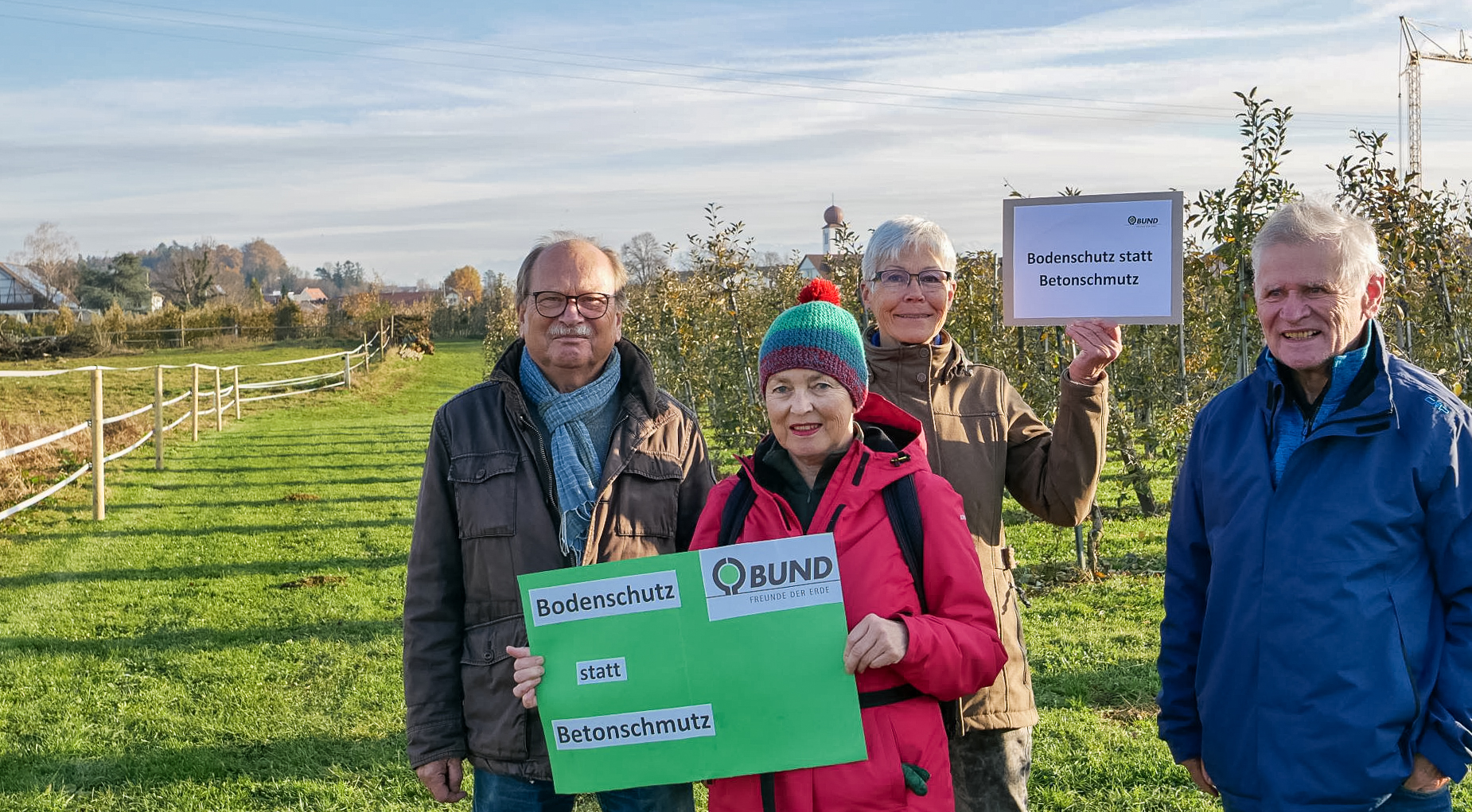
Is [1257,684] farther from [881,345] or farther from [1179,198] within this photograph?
[1179,198]

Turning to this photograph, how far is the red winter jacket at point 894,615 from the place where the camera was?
2023mm

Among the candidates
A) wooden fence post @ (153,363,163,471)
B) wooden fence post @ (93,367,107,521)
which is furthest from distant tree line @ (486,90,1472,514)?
wooden fence post @ (153,363,163,471)

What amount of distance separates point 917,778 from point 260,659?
5934 millimetres

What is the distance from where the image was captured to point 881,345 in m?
2.67

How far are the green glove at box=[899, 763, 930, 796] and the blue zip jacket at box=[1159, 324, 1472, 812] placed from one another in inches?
29.0

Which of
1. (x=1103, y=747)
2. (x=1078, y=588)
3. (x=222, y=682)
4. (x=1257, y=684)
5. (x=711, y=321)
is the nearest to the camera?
(x=1257, y=684)

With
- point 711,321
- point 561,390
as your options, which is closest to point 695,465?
point 561,390

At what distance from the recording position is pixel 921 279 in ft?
8.42

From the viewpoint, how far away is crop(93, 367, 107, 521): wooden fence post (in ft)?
34.9

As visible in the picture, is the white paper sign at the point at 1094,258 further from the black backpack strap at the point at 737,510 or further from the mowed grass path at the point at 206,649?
the mowed grass path at the point at 206,649

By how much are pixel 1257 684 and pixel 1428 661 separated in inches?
12.3

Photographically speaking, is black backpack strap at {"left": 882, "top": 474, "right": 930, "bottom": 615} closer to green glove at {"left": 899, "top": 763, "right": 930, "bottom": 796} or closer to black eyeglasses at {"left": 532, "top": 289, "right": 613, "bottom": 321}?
green glove at {"left": 899, "top": 763, "right": 930, "bottom": 796}

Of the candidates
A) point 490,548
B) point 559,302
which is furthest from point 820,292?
point 490,548

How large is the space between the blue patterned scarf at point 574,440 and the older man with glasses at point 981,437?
0.69 metres
